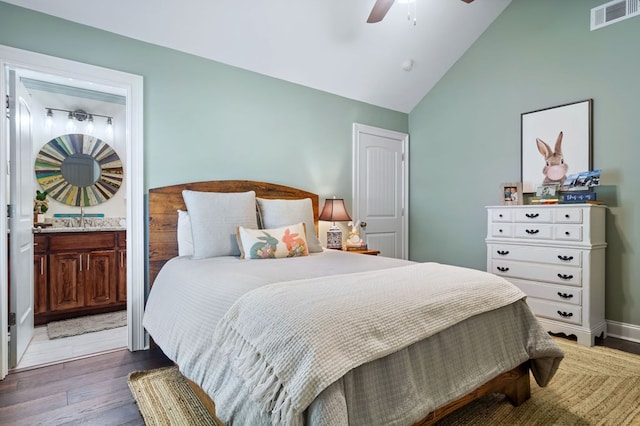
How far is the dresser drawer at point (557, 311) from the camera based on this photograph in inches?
110

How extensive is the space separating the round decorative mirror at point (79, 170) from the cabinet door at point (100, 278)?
0.77m

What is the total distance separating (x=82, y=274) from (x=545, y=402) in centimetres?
397

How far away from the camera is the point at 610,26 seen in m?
3.00

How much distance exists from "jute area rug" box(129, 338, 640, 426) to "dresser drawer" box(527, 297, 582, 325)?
18.7 inches

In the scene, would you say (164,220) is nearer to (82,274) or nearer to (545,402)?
(82,274)

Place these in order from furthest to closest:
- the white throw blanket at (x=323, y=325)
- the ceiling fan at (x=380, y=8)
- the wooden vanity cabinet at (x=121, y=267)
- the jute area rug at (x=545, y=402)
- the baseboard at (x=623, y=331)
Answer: the wooden vanity cabinet at (x=121, y=267)
the baseboard at (x=623, y=331)
the ceiling fan at (x=380, y=8)
the jute area rug at (x=545, y=402)
the white throw blanket at (x=323, y=325)

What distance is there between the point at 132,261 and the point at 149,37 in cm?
175

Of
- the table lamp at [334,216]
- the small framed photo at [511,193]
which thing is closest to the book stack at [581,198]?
the small framed photo at [511,193]

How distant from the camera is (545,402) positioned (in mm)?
1853

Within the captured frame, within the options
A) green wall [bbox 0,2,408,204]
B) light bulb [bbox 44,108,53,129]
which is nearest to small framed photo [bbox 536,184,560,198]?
green wall [bbox 0,2,408,204]

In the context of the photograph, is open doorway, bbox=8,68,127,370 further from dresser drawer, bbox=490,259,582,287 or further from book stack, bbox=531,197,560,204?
book stack, bbox=531,197,560,204

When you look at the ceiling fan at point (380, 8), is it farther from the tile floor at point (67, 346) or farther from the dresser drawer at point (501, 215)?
the tile floor at point (67, 346)

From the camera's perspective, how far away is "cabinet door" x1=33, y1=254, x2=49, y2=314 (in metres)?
3.23

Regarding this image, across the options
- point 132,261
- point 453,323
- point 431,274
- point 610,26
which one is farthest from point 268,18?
point 610,26
